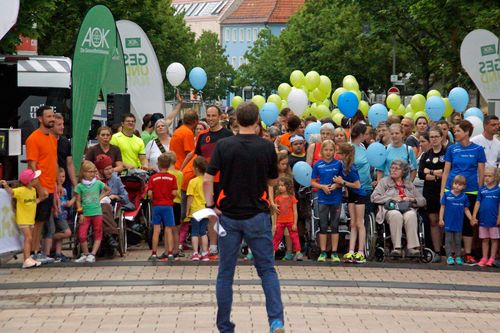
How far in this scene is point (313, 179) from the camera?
17.8 m

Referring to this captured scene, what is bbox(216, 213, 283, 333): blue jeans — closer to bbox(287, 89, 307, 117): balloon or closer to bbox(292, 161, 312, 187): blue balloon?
bbox(292, 161, 312, 187): blue balloon

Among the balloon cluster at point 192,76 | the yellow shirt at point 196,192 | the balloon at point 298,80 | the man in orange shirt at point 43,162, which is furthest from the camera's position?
the balloon at point 298,80

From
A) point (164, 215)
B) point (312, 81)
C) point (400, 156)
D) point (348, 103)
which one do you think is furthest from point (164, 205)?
point (312, 81)

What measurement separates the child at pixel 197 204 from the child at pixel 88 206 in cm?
115

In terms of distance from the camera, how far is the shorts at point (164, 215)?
17.9m

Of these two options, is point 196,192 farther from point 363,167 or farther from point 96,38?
point 96,38

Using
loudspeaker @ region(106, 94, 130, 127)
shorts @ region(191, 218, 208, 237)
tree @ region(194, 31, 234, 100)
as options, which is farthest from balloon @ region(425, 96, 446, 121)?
tree @ region(194, 31, 234, 100)

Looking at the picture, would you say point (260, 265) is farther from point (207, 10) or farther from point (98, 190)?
point (207, 10)

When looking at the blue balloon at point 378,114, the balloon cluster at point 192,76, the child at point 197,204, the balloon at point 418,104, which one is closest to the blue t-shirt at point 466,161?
the child at point 197,204

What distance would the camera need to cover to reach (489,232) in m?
17.7

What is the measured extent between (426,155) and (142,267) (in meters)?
4.13

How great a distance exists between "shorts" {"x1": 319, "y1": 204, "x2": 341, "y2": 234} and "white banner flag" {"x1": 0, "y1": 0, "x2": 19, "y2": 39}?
6307mm

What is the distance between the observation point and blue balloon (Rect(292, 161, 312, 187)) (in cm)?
1780

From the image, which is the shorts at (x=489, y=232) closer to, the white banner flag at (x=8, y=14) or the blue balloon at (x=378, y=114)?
the blue balloon at (x=378, y=114)
